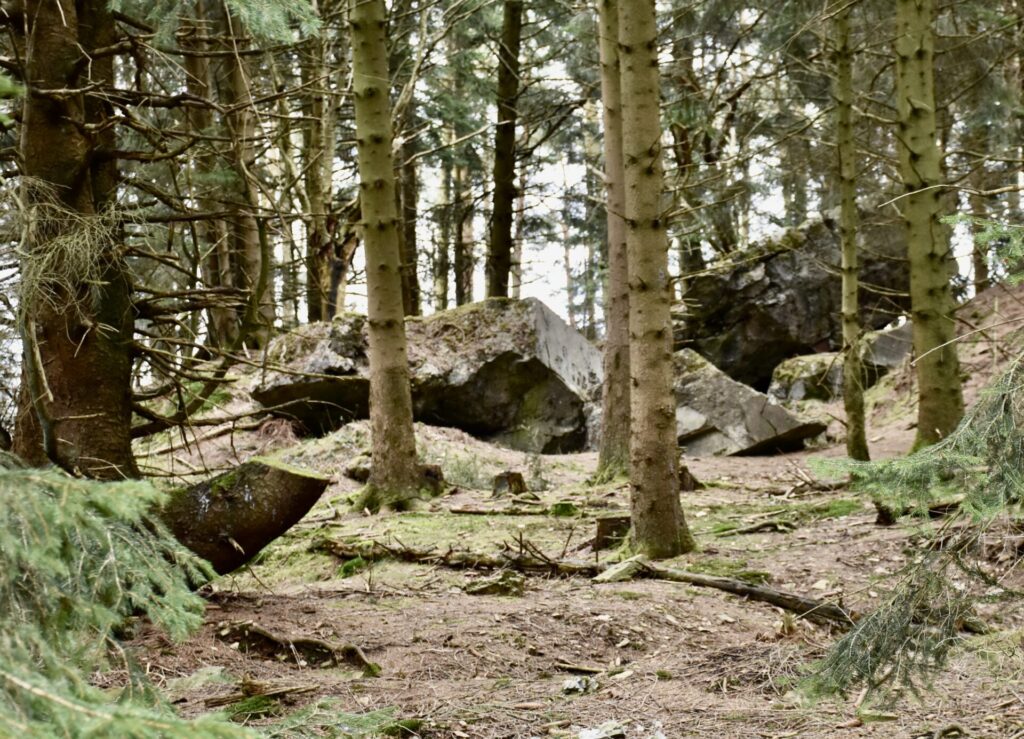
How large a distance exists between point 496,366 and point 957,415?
6.92 metres

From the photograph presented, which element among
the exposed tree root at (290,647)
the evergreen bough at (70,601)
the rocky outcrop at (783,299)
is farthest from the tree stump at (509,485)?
the rocky outcrop at (783,299)

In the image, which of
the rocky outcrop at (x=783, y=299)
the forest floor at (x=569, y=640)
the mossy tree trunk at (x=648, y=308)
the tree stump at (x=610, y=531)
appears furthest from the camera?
the rocky outcrop at (x=783, y=299)

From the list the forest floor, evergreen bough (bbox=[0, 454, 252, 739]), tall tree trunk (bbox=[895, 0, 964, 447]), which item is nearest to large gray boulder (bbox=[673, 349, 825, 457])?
the forest floor

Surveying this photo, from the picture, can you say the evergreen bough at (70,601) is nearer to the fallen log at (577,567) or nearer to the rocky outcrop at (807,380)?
the fallen log at (577,567)

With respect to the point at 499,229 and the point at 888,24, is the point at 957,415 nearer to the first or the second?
the point at 888,24

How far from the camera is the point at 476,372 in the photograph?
13508 millimetres

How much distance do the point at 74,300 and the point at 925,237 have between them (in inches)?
298

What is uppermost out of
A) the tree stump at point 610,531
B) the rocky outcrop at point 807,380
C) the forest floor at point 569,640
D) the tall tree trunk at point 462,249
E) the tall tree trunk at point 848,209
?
the tall tree trunk at point 462,249

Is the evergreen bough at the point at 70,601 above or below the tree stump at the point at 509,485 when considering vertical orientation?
above

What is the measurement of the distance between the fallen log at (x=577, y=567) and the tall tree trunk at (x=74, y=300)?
2564mm

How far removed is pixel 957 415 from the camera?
330 inches

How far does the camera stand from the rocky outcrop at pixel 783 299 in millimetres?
17672

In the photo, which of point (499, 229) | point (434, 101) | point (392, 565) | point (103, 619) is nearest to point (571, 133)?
point (434, 101)

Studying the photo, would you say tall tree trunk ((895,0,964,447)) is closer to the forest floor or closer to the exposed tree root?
the forest floor
